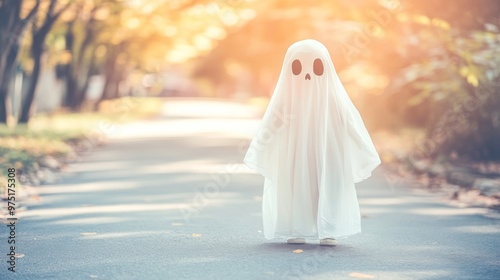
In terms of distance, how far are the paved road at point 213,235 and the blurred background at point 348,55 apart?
259 cm

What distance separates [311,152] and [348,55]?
16.8 m

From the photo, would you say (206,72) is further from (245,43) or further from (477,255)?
(477,255)

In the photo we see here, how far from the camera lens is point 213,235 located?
7.70m

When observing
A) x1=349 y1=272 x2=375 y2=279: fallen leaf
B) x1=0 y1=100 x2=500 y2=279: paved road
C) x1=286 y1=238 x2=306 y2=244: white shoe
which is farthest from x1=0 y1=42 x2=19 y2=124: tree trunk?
x1=349 y1=272 x2=375 y2=279: fallen leaf

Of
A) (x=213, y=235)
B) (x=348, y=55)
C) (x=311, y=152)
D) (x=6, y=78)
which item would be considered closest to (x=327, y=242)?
(x=311, y=152)

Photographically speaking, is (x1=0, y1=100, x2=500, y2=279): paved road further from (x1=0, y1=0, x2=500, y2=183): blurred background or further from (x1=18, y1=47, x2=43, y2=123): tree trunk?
(x1=18, y1=47, x2=43, y2=123): tree trunk

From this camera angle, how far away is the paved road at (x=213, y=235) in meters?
6.01

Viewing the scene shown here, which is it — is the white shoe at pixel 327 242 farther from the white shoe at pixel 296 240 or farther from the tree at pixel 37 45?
the tree at pixel 37 45

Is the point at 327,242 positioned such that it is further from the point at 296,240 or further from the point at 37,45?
the point at 37,45

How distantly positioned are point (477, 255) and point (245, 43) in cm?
5435

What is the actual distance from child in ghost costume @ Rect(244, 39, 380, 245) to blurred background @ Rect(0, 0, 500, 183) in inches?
193

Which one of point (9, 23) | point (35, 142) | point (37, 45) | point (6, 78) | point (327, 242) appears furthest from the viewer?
point (37, 45)

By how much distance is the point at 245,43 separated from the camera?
60.4 meters

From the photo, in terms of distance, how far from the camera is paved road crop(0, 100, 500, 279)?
6.01 metres
